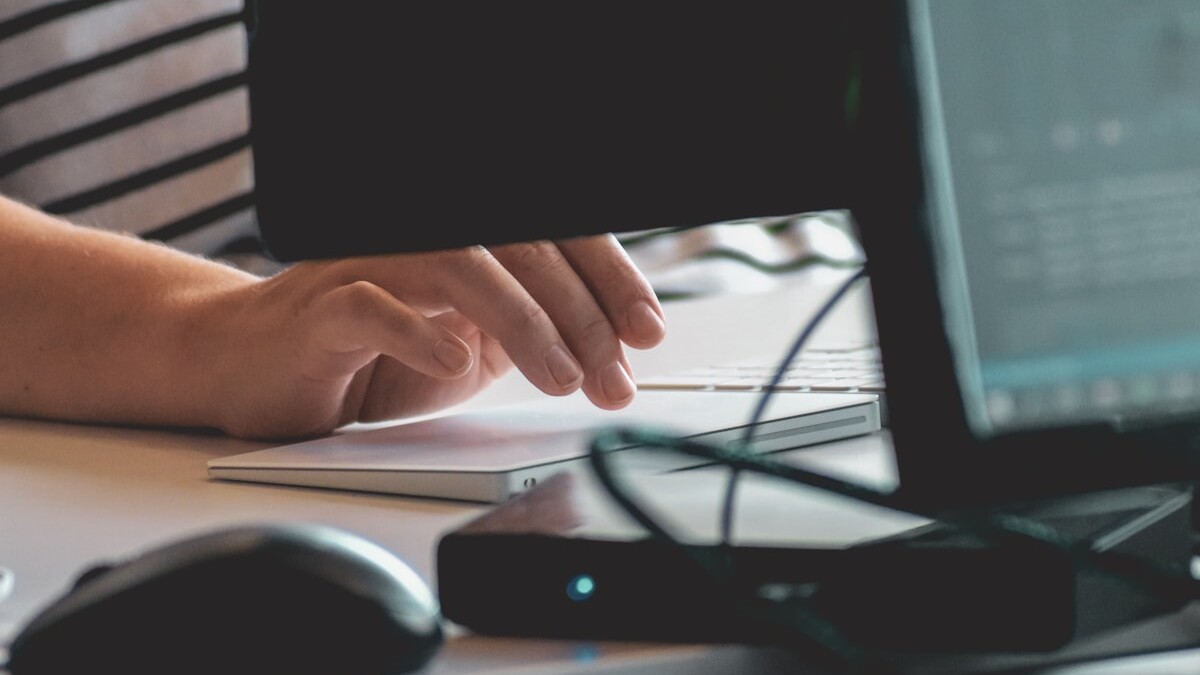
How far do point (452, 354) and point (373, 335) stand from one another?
0.05m

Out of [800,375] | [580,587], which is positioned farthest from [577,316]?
[580,587]

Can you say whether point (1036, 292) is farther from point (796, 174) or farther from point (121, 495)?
point (121, 495)

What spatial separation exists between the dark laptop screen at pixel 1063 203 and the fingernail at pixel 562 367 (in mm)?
334

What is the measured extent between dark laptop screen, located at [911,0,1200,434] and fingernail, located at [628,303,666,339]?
1.17ft

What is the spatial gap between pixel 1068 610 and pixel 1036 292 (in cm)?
8

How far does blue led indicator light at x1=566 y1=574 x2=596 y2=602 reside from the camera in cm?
35

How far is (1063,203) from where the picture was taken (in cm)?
32

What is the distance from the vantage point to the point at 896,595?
0.32m

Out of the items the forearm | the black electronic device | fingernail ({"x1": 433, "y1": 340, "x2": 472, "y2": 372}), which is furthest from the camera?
the forearm

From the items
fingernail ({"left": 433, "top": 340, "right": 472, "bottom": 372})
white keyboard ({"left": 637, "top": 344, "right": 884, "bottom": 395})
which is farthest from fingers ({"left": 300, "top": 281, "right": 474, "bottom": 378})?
white keyboard ({"left": 637, "top": 344, "right": 884, "bottom": 395})

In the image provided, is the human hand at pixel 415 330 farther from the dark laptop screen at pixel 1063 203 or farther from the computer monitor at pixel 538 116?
the dark laptop screen at pixel 1063 203

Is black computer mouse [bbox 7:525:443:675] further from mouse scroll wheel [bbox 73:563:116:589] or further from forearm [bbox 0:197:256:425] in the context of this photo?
forearm [bbox 0:197:256:425]

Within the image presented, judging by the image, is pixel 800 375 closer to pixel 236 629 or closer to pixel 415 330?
pixel 415 330

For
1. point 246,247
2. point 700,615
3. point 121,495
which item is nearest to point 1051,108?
point 700,615
